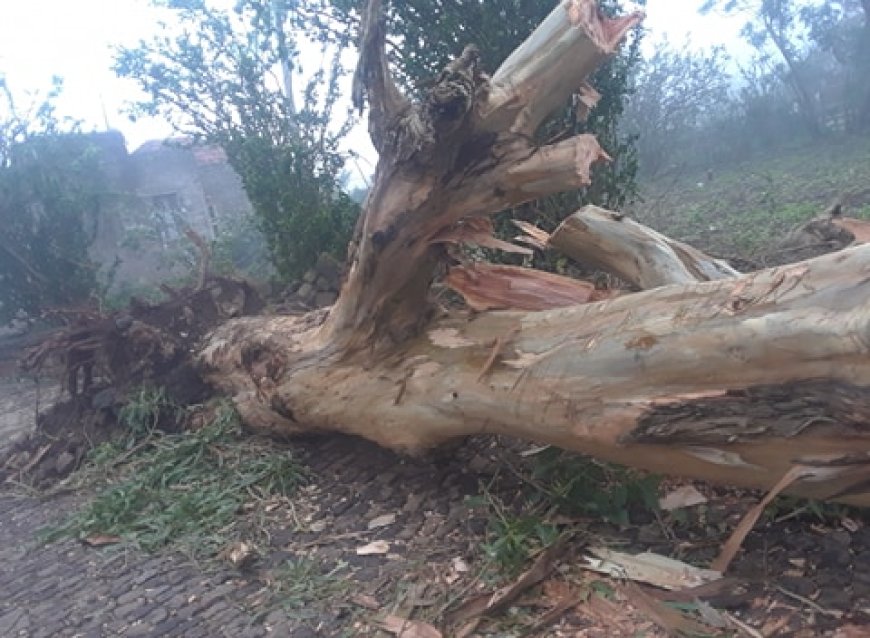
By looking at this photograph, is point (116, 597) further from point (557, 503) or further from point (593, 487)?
point (593, 487)

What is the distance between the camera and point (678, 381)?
2350 mm

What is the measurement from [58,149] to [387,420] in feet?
29.3

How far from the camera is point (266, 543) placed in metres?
3.12

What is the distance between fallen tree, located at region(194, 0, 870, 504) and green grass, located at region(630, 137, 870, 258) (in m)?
3.89

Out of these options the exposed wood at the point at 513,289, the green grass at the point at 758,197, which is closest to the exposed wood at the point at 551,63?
the exposed wood at the point at 513,289

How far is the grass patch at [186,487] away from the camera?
3.36 m

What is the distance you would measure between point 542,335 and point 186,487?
1.92m

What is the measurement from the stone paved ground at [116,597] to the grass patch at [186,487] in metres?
0.13

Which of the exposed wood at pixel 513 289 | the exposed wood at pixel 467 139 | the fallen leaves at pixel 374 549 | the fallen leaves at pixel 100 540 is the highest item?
the exposed wood at pixel 467 139

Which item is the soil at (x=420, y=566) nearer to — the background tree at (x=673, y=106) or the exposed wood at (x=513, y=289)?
the exposed wood at (x=513, y=289)

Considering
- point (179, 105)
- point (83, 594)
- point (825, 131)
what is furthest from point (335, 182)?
point (825, 131)

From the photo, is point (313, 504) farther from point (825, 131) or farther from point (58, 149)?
point (825, 131)

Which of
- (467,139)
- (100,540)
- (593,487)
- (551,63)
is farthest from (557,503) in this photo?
(100,540)

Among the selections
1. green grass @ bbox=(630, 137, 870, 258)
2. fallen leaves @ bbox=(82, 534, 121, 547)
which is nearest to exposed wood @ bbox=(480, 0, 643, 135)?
fallen leaves @ bbox=(82, 534, 121, 547)
